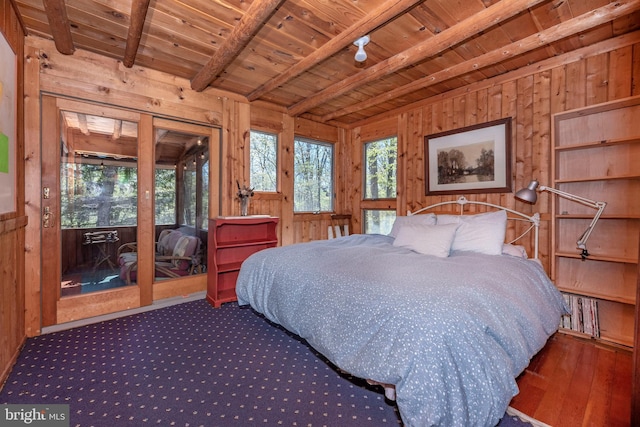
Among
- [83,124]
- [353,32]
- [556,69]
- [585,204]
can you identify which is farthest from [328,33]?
[585,204]

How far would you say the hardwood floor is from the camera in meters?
1.48

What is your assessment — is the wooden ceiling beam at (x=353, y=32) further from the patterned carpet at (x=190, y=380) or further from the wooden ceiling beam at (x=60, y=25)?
the patterned carpet at (x=190, y=380)

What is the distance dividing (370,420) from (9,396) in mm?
1964

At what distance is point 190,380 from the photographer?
1.71 m

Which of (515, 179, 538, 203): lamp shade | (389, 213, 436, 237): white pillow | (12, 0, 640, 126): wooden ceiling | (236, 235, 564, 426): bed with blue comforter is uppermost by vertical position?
(12, 0, 640, 126): wooden ceiling

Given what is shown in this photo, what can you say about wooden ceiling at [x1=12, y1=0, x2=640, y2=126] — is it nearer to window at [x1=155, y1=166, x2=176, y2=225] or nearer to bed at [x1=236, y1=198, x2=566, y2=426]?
window at [x1=155, y1=166, x2=176, y2=225]

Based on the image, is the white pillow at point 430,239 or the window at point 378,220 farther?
the window at point 378,220

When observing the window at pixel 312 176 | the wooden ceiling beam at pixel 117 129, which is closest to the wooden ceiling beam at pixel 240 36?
the wooden ceiling beam at pixel 117 129

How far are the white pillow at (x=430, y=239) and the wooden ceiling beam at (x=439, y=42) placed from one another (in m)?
1.47

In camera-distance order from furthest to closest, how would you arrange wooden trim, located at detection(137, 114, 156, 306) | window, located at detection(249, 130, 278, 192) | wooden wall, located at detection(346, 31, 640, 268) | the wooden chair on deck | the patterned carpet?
the wooden chair on deck, window, located at detection(249, 130, 278, 192), wooden trim, located at detection(137, 114, 156, 306), wooden wall, located at detection(346, 31, 640, 268), the patterned carpet

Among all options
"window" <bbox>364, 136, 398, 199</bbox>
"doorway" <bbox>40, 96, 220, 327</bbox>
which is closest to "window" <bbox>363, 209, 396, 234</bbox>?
"window" <bbox>364, 136, 398, 199</bbox>

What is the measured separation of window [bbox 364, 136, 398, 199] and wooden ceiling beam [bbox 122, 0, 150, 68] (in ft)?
10.2

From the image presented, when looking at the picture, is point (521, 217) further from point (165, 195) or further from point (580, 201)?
point (165, 195)

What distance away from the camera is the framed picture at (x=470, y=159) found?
9.68 feet
